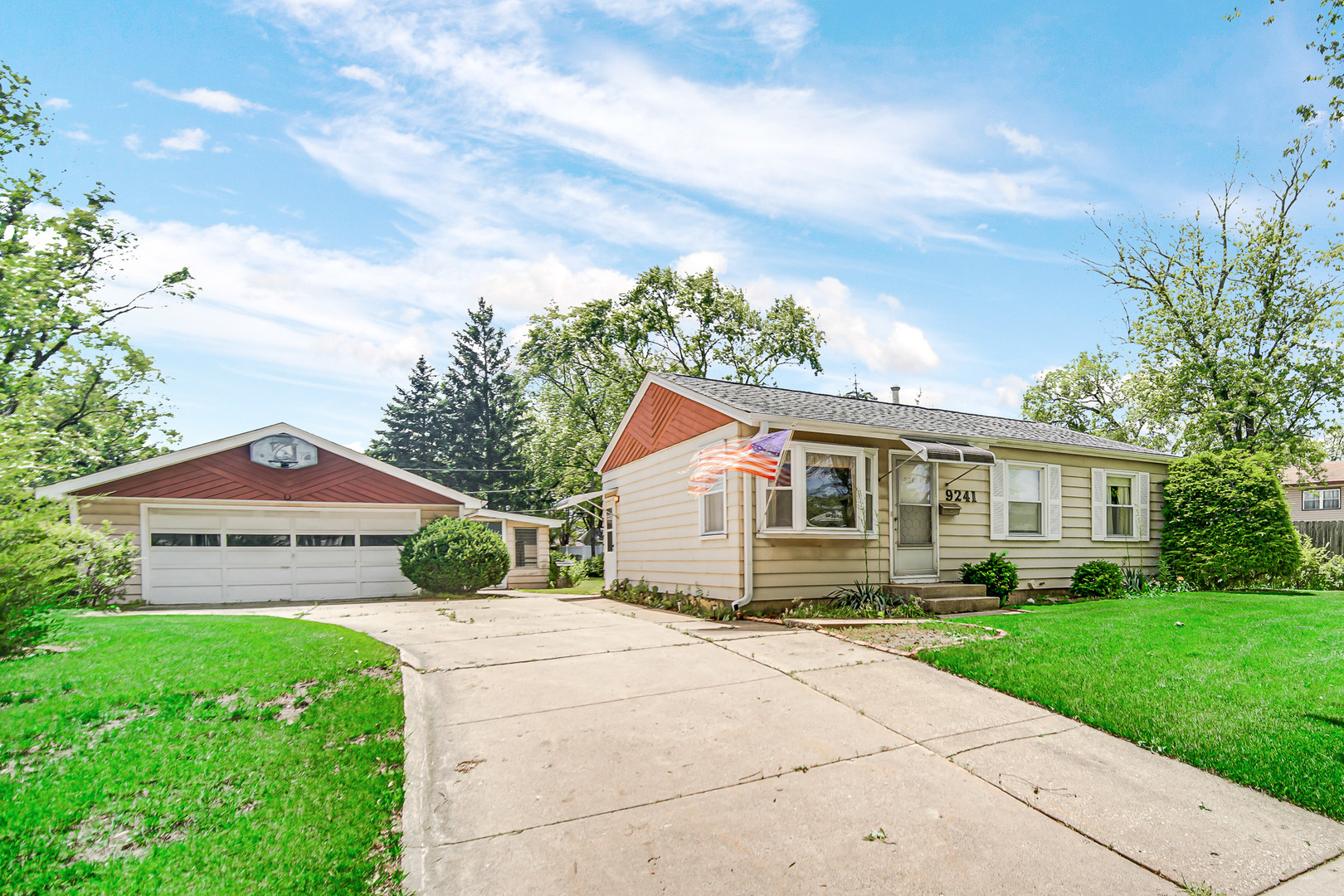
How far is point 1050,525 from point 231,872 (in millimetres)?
13979

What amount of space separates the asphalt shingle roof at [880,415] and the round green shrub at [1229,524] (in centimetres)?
112

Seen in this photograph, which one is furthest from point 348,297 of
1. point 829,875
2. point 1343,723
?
point 1343,723

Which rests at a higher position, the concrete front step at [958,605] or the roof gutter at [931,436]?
the roof gutter at [931,436]

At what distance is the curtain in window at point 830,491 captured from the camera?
10.7 metres

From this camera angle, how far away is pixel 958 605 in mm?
10938

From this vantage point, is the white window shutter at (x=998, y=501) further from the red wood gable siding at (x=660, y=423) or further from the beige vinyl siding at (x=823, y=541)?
the red wood gable siding at (x=660, y=423)

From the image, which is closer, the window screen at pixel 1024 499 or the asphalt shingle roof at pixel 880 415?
the asphalt shingle roof at pixel 880 415

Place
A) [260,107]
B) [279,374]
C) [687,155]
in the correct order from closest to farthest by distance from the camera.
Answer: [260,107], [687,155], [279,374]

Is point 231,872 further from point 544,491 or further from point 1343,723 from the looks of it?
point 544,491

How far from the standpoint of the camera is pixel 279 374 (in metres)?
14.8

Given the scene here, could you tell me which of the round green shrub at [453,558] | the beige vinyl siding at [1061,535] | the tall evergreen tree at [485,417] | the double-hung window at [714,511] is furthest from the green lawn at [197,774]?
the tall evergreen tree at [485,417]

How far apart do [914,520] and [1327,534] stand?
580 inches

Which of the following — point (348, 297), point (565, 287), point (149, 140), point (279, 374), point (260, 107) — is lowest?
point (279, 374)

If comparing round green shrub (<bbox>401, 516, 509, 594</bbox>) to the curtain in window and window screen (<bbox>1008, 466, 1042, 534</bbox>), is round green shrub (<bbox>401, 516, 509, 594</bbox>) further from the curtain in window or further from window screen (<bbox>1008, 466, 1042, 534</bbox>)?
window screen (<bbox>1008, 466, 1042, 534</bbox>)
